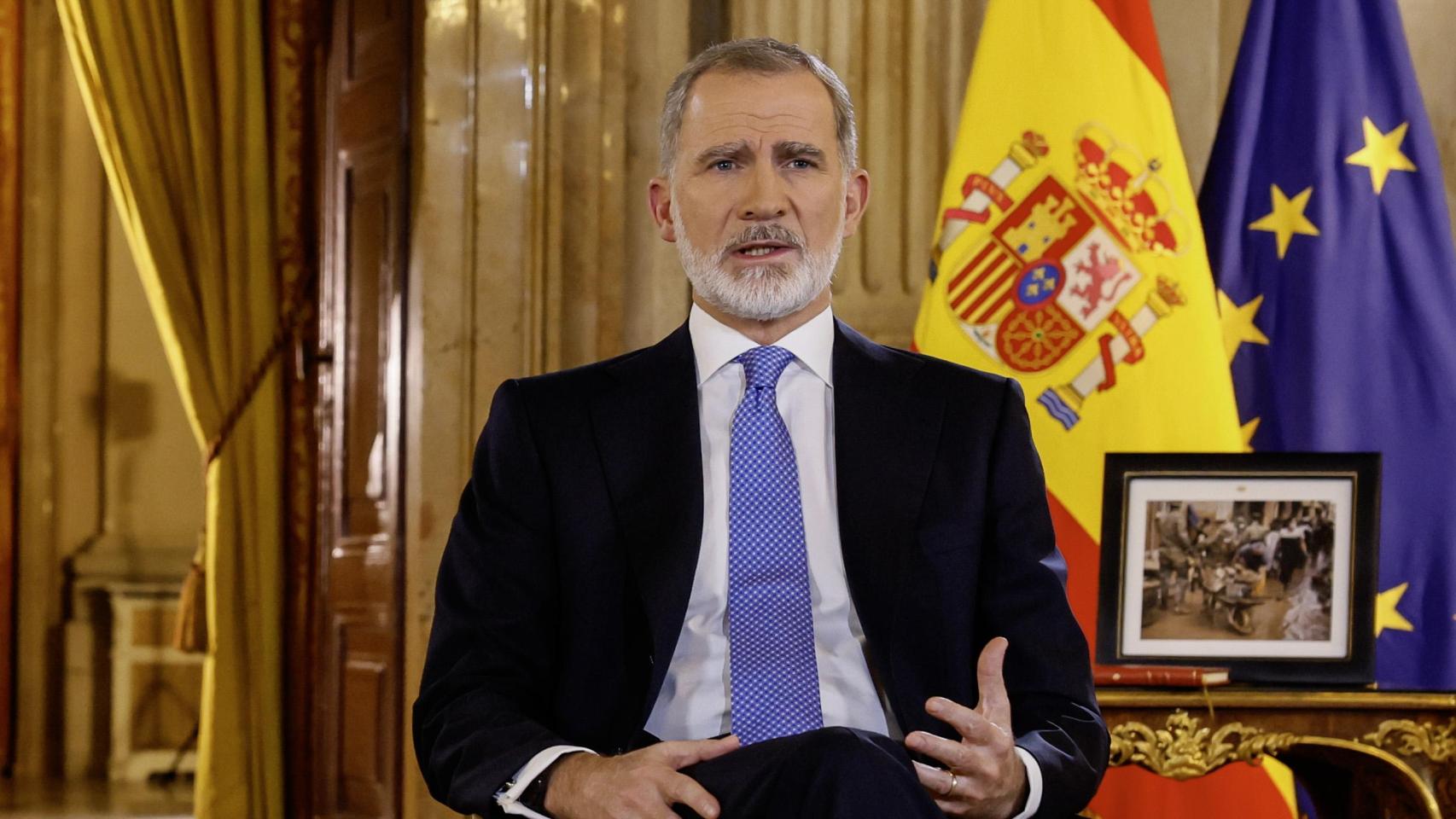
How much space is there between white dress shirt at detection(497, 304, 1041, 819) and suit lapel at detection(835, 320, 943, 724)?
0.03 m

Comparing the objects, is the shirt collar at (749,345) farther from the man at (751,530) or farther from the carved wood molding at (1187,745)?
the carved wood molding at (1187,745)

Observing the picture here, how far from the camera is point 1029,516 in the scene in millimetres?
1918

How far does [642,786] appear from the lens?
1547mm

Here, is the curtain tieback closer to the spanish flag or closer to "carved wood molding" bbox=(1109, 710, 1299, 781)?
the spanish flag

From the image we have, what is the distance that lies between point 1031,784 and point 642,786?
0.41 meters

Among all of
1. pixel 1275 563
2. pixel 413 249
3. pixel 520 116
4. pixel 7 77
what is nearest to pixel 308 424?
pixel 413 249

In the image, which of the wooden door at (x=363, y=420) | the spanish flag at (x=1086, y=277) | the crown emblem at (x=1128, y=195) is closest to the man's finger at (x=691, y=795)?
the spanish flag at (x=1086, y=277)

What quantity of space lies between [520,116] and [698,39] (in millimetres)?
470

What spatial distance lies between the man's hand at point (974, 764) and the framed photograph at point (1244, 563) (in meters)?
1.02

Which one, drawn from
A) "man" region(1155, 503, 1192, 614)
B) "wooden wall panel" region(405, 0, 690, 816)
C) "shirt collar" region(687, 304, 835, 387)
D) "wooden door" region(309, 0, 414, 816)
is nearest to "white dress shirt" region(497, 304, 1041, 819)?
"shirt collar" region(687, 304, 835, 387)

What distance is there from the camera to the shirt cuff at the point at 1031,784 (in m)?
1.68

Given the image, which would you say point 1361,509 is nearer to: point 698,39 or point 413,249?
point 698,39

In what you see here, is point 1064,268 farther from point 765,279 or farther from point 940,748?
point 940,748

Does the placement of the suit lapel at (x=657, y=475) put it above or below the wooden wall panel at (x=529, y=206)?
below
